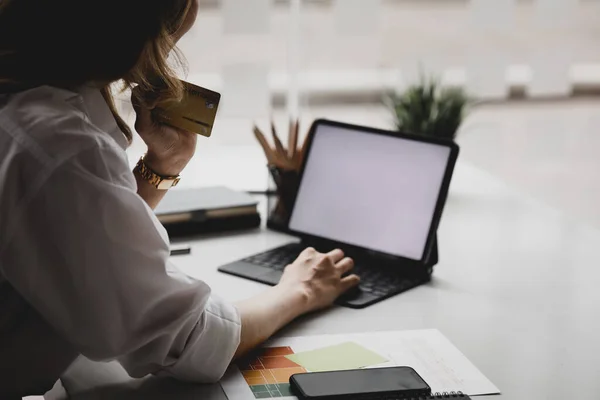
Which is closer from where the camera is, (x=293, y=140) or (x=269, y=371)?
(x=269, y=371)

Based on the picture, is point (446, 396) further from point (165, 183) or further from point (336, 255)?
point (165, 183)

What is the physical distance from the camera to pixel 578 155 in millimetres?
4832

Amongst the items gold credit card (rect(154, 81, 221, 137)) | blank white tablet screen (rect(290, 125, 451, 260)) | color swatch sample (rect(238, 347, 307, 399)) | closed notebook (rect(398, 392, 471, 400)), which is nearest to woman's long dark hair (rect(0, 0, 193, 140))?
gold credit card (rect(154, 81, 221, 137))

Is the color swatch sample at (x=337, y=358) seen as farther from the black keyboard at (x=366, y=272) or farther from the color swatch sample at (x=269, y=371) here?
the black keyboard at (x=366, y=272)

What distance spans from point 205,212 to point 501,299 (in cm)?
65

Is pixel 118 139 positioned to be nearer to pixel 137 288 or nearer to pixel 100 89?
pixel 100 89

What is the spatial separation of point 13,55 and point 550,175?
374 centimetres

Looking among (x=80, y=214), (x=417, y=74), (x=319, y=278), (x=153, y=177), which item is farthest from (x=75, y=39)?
(x=417, y=74)

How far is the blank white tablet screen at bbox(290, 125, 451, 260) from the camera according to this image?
62.8 inches

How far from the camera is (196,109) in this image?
1403 millimetres

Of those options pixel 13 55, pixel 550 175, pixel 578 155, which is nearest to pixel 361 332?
pixel 13 55

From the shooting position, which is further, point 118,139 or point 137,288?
point 118,139

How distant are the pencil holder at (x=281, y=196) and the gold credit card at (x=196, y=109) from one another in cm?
42

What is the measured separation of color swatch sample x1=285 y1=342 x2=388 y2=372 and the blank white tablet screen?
13.6 inches
